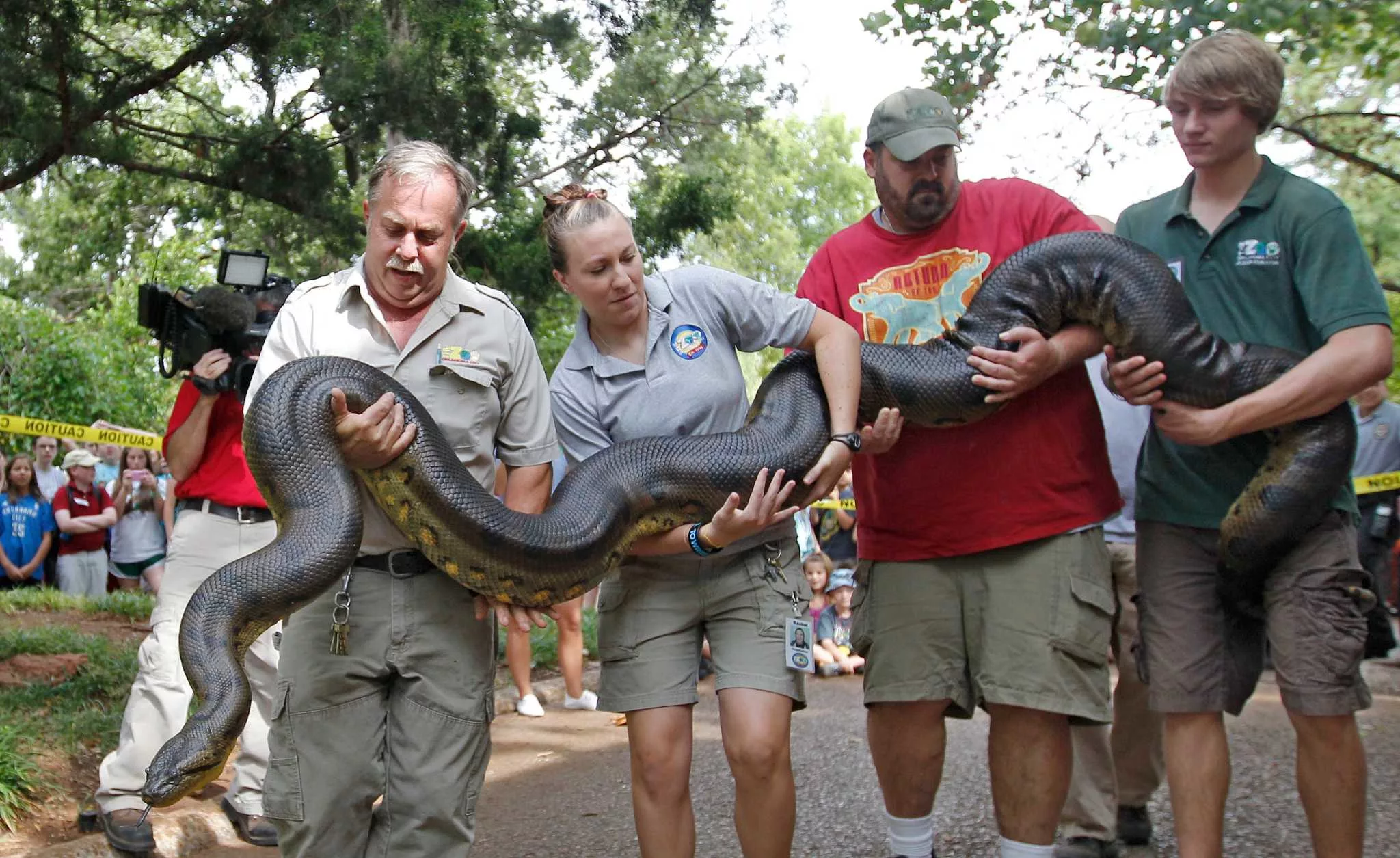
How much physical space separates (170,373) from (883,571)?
391 centimetres

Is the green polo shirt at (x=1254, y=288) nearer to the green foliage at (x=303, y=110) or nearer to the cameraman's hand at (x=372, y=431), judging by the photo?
the cameraman's hand at (x=372, y=431)

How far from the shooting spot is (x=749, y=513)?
3.96 m

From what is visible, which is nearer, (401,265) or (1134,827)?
(401,265)

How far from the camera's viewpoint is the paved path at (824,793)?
18.3ft

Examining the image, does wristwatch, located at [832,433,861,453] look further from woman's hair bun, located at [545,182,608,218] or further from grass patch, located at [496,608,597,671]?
grass patch, located at [496,608,597,671]

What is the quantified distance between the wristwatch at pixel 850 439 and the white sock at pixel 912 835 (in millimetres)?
1429

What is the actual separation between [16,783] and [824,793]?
4.13 metres

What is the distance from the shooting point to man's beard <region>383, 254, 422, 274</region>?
12.5 ft

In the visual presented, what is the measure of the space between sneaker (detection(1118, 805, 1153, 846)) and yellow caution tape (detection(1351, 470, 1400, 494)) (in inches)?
237

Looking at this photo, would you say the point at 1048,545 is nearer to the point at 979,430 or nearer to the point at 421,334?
the point at 979,430

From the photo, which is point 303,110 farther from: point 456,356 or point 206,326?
point 456,356

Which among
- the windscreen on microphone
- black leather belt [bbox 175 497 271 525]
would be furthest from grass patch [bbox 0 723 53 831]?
the windscreen on microphone

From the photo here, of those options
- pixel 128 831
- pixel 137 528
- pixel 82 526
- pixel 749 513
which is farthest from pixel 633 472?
pixel 137 528

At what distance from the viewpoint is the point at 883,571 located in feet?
15.1
